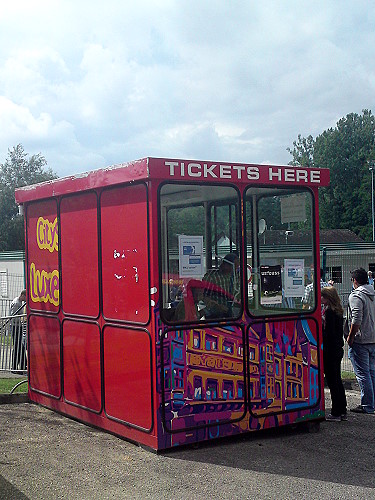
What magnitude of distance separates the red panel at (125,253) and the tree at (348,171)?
185 ft

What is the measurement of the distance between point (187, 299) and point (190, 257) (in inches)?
16.5

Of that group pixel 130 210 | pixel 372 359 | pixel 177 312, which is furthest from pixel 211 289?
pixel 372 359

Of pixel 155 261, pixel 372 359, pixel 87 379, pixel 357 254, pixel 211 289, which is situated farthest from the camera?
pixel 357 254

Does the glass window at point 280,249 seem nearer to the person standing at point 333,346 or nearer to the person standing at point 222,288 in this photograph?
the person standing at point 222,288

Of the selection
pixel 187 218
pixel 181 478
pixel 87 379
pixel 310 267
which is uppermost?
pixel 187 218

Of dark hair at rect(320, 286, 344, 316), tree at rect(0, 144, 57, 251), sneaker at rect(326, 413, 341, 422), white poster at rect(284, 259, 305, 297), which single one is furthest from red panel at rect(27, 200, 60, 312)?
tree at rect(0, 144, 57, 251)

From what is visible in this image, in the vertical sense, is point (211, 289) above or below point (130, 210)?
below

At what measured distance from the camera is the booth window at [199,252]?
6582 mm

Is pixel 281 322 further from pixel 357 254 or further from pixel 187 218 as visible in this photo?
pixel 357 254

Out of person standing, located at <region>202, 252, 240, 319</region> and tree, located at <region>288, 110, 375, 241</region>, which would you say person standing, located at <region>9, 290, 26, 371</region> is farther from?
tree, located at <region>288, 110, 375, 241</region>

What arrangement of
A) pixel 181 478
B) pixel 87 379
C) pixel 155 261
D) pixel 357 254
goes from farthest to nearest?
pixel 357 254 < pixel 87 379 < pixel 155 261 < pixel 181 478

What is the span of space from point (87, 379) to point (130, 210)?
1966 mm

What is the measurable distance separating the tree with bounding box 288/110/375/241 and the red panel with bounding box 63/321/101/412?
55971 mm

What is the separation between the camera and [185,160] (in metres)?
6.52
